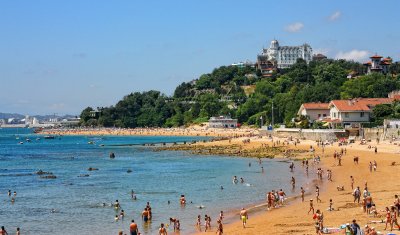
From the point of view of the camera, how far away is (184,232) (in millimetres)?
27578

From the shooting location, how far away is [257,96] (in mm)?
150500

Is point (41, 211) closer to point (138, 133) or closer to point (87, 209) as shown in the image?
point (87, 209)

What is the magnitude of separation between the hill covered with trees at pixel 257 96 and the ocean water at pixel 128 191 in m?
46.5

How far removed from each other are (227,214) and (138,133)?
133532mm

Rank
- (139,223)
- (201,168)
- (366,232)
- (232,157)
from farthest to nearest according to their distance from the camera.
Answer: (232,157), (201,168), (139,223), (366,232)

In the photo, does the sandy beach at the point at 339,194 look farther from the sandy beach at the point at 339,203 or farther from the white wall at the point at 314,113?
the white wall at the point at 314,113

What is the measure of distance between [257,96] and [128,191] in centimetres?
11061

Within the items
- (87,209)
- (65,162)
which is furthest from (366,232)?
(65,162)

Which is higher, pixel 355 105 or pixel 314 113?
pixel 355 105

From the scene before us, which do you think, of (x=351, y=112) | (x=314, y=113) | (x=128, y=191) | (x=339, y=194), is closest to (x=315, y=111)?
(x=314, y=113)

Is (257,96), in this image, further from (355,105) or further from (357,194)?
(357,194)

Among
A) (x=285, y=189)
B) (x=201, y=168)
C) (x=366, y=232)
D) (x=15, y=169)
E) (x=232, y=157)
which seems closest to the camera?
(x=366, y=232)

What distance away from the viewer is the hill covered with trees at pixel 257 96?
11406 centimetres

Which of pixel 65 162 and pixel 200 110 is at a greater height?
pixel 200 110
